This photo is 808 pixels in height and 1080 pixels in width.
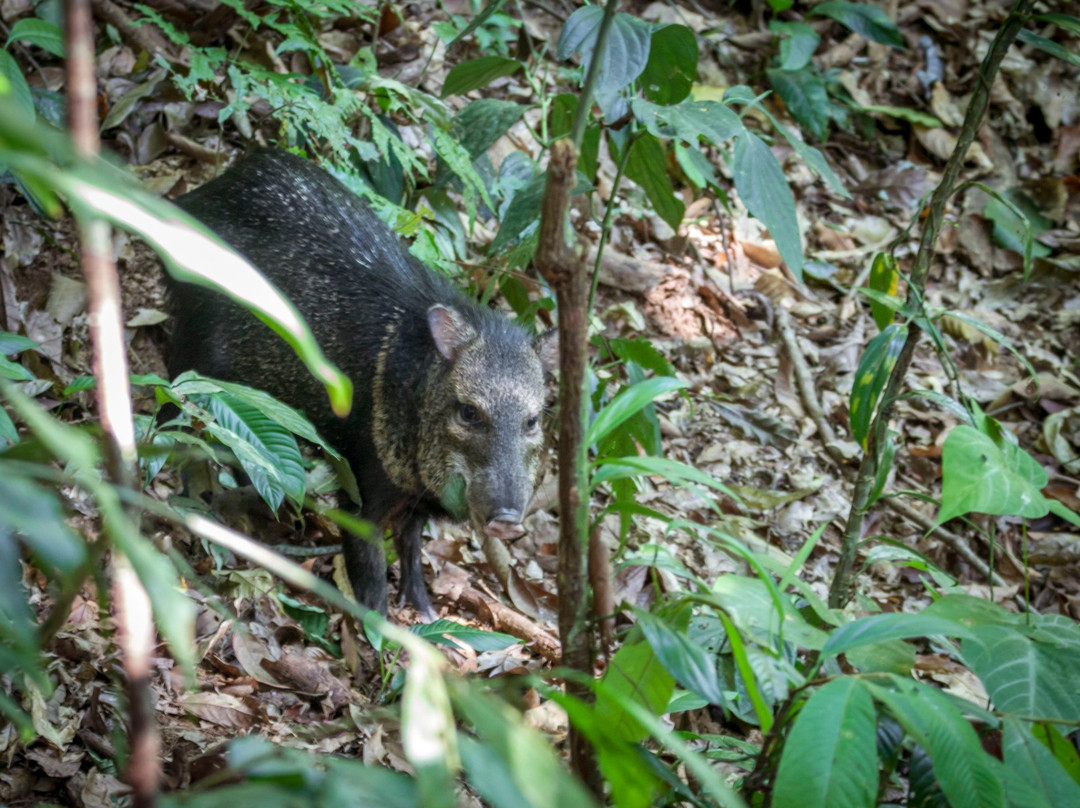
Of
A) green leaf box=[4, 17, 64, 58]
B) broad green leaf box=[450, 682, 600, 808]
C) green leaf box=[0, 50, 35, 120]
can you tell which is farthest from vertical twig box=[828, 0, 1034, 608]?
green leaf box=[4, 17, 64, 58]

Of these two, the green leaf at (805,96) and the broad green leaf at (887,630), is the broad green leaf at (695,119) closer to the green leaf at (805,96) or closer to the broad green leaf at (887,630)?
the broad green leaf at (887,630)

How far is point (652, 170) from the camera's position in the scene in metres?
3.38

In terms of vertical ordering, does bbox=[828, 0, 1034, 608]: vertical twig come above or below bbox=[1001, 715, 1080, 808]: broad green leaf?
above

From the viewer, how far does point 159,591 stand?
2.71ft

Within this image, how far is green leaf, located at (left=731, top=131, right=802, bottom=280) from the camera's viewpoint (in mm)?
2467

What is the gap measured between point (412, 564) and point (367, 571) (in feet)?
1.16

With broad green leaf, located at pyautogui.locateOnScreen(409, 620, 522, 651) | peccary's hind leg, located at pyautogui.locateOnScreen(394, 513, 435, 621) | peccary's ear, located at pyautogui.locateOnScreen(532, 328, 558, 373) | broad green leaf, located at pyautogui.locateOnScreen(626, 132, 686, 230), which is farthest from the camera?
peccary's hind leg, located at pyautogui.locateOnScreen(394, 513, 435, 621)

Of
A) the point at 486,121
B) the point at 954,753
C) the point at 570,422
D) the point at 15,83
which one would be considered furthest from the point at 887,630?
the point at 15,83

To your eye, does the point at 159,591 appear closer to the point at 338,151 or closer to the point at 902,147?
the point at 338,151

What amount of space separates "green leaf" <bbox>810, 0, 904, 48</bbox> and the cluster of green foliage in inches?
→ 192

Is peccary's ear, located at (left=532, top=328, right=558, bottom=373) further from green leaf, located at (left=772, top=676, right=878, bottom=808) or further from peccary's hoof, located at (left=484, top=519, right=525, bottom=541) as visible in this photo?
green leaf, located at (left=772, top=676, right=878, bottom=808)

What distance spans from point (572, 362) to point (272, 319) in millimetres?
670

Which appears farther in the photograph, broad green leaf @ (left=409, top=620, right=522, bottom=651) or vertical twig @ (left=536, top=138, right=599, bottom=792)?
broad green leaf @ (left=409, top=620, right=522, bottom=651)

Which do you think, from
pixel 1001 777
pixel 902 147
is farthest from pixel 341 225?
pixel 902 147
